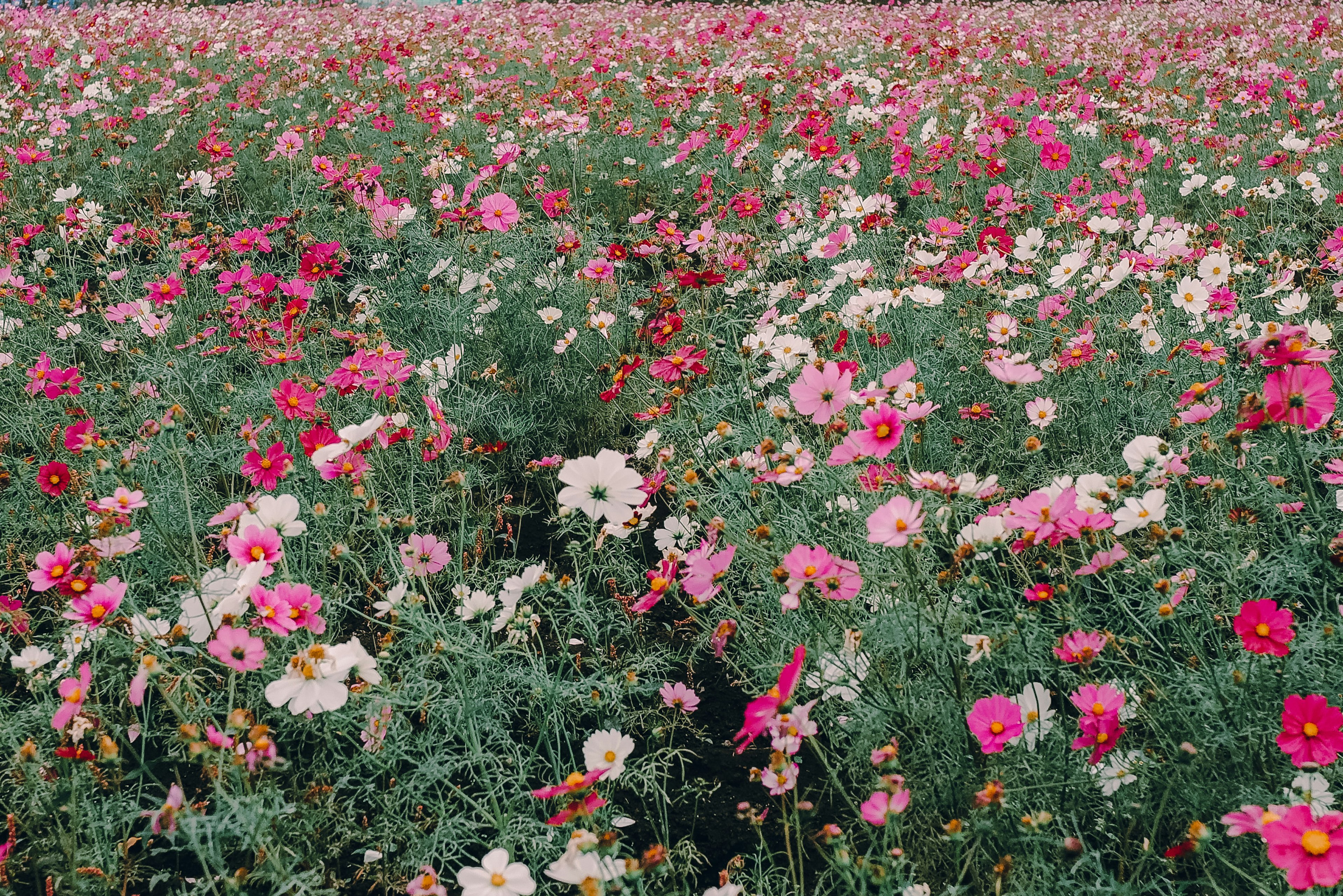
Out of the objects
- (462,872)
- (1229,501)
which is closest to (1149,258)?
(1229,501)

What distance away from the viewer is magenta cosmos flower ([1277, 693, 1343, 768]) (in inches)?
33.8

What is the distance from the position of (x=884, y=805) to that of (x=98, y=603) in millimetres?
1074

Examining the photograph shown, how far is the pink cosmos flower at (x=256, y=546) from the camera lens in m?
1.16

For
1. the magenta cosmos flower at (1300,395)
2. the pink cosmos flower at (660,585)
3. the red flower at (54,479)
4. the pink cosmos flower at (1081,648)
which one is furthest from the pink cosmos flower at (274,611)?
the magenta cosmos flower at (1300,395)

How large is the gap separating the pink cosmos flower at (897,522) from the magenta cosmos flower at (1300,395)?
1.32 feet

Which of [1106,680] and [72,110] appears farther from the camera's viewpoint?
[72,110]

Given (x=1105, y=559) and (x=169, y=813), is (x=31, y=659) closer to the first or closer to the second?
(x=169, y=813)

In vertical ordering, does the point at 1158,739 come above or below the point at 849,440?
below

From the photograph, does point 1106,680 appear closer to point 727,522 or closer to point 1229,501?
point 1229,501

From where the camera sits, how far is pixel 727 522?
1.63 m

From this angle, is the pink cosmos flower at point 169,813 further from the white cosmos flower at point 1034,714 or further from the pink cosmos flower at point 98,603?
the white cosmos flower at point 1034,714

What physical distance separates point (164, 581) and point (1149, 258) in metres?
2.23

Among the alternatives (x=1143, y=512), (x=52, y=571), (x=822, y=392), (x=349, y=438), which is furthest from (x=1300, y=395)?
(x=52, y=571)

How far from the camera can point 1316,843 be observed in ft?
2.45
